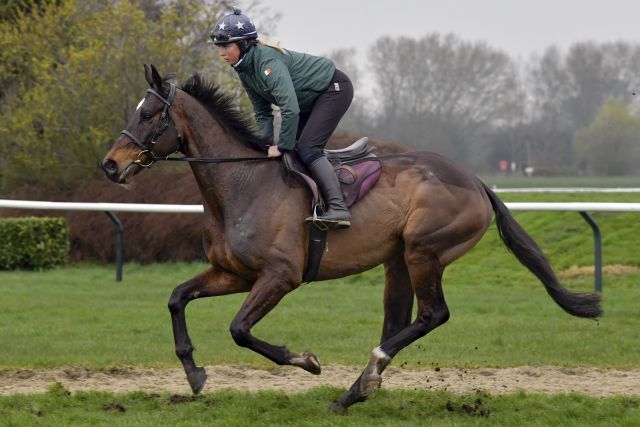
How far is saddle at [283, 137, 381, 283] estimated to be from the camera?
5668mm

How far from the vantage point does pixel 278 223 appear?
220 inches

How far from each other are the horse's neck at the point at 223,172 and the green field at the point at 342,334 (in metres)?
1.12

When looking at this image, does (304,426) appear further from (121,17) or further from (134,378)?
(121,17)

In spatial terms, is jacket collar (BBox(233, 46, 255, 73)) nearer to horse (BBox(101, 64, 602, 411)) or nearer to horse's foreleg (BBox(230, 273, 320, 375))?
horse (BBox(101, 64, 602, 411))

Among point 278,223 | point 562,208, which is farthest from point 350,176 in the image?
point 562,208

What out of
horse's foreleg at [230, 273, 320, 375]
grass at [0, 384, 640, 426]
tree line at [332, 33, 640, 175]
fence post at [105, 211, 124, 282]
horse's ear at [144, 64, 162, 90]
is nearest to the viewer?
grass at [0, 384, 640, 426]

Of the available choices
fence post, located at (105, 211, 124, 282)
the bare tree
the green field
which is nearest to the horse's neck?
the green field

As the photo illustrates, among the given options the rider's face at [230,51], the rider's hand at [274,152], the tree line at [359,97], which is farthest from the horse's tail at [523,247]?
the tree line at [359,97]

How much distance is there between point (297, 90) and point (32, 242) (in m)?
9.71

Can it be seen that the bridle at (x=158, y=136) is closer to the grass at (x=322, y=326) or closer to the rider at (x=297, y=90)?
the rider at (x=297, y=90)

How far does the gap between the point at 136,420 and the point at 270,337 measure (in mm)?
3459

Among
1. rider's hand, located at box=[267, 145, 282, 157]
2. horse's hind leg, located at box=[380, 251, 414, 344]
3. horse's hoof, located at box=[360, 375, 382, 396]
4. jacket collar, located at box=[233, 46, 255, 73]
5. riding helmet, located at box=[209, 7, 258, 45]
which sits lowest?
horse's hoof, located at box=[360, 375, 382, 396]

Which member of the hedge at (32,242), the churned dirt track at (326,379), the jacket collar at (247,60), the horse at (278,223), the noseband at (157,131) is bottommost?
the hedge at (32,242)

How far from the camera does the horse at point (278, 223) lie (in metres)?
5.53
